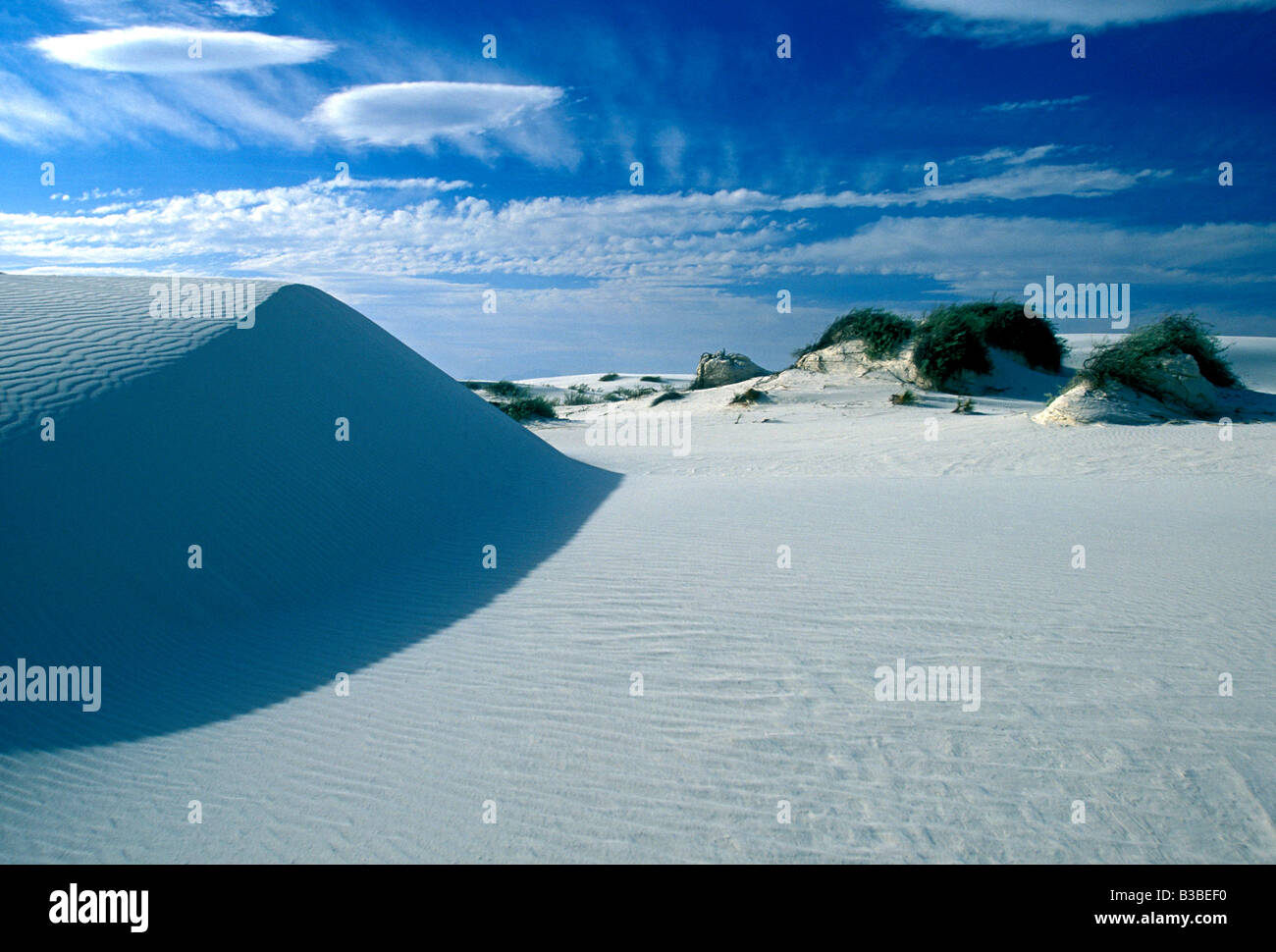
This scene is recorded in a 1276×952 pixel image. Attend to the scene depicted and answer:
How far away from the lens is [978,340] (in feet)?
68.0

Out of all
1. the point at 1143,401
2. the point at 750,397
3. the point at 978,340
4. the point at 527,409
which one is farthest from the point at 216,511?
the point at 978,340

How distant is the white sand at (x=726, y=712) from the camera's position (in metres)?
2.64

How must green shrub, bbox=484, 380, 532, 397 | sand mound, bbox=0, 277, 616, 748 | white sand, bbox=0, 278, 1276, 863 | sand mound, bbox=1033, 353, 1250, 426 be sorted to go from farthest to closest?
green shrub, bbox=484, 380, 532, 397
sand mound, bbox=1033, 353, 1250, 426
sand mound, bbox=0, 277, 616, 748
white sand, bbox=0, 278, 1276, 863

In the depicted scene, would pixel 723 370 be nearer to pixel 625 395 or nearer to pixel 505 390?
pixel 625 395

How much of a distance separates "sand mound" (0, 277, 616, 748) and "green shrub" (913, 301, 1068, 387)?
13.8 metres

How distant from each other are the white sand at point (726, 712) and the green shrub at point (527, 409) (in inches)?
572

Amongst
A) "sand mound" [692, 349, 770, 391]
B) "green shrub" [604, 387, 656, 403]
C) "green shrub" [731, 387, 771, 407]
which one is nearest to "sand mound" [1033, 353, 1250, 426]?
"green shrub" [731, 387, 771, 407]

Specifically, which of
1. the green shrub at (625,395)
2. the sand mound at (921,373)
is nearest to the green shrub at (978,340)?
the sand mound at (921,373)

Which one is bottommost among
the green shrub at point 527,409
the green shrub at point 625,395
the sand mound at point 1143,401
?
the sand mound at point 1143,401

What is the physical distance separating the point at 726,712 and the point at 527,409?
63.7 feet

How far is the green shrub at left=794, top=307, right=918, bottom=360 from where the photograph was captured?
21562 mm

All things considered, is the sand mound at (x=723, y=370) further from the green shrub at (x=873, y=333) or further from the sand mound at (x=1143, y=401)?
the sand mound at (x=1143, y=401)

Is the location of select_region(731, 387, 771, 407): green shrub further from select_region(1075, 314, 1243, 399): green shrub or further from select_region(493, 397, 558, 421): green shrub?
select_region(1075, 314, 1243, 399): green shrub
